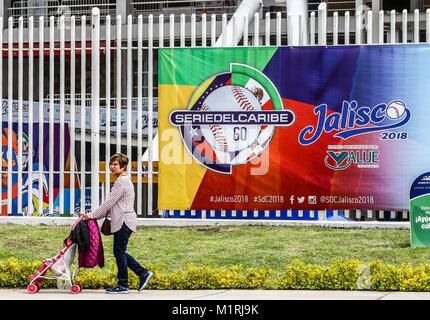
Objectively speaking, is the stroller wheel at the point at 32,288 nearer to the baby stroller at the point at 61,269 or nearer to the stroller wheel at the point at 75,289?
the baby stroller at the point at 61,269

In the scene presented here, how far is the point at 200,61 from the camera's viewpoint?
54.2 feet

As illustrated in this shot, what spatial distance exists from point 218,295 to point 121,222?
4.64 ft

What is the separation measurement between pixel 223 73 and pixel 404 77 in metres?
2.96

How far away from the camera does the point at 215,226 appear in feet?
54.6

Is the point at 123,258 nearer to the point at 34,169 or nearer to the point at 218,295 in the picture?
the point at 218,295

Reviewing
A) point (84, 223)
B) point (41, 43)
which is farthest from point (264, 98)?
point (84, 223)

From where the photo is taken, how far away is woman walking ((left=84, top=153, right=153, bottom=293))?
11539 millimetres

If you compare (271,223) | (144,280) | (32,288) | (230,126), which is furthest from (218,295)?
(230,126)

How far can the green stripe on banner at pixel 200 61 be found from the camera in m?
16.4

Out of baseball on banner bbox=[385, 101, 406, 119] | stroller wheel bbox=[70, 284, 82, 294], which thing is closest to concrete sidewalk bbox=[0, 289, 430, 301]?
stroller wheel bbox=[70, 284, 82, 294]

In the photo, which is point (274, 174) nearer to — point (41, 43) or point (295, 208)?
point (295, 208)

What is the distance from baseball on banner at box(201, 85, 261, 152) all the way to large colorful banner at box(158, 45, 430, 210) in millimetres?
17

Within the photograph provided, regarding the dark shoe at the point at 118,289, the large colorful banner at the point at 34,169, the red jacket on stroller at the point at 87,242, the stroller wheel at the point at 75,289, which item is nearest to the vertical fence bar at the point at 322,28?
the large colorful banner at the point at 34,169

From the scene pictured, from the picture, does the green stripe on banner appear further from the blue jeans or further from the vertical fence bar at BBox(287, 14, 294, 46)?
the blue jeans
